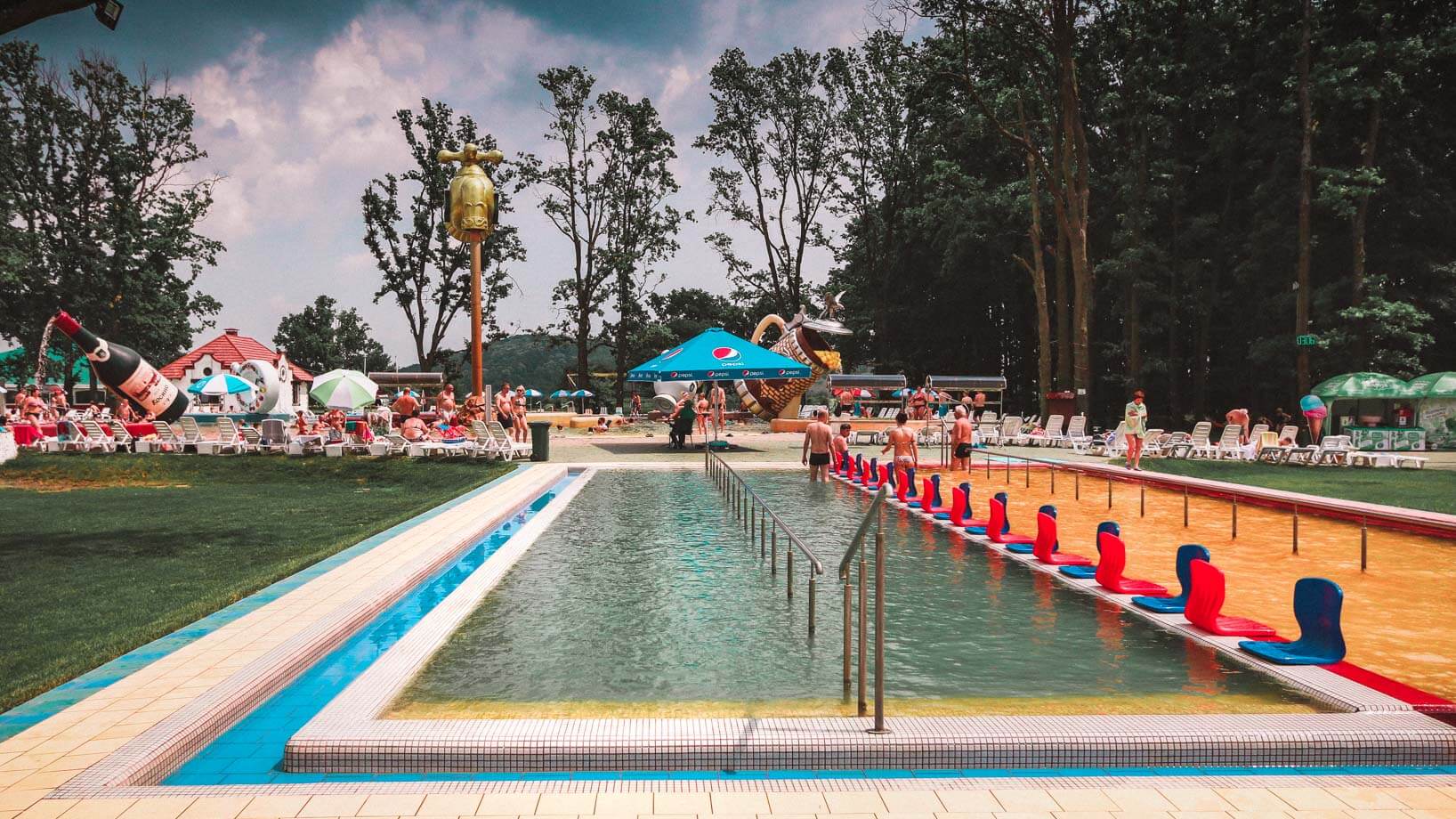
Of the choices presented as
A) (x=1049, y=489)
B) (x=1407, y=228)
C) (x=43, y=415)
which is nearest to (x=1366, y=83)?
(x=1407, y=228)

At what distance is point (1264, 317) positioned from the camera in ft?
120

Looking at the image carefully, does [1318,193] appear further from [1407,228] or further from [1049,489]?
[1049,489]

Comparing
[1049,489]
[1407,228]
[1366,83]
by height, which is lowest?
[1049,489]

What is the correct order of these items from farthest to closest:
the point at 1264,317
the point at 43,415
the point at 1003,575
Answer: the point at 1264,317 < the point at 43,415 < the point at 1003,575

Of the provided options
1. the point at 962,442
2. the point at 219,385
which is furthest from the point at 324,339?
the point at 962,442

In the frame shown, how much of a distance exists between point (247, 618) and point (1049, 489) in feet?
51.9

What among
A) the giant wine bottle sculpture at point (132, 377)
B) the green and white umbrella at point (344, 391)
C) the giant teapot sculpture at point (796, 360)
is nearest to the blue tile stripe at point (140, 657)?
the green and white umbrella at point (344, 391)

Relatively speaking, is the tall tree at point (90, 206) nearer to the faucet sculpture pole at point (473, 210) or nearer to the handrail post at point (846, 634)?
the faucet sculpture pole at point (473, 210)

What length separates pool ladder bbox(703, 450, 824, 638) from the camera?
716cm

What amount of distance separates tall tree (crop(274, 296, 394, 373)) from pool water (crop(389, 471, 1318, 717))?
304 feet

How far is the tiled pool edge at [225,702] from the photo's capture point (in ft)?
13.0

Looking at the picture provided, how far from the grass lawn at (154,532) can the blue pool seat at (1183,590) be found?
7827 mm

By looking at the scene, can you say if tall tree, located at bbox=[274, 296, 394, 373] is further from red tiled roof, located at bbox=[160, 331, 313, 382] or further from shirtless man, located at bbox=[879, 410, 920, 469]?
shirtless man, located at bbox=[879, 410, 920, 469]

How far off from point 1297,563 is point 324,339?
9884 cm
